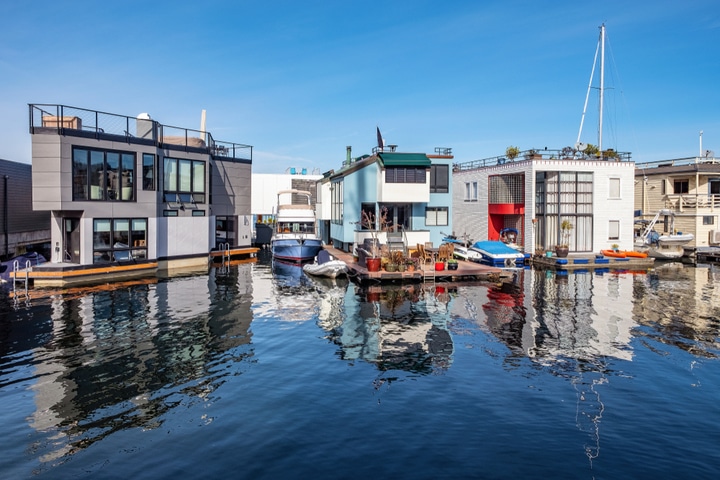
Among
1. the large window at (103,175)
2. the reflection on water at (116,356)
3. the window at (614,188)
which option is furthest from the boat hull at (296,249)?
the window at (614,188)

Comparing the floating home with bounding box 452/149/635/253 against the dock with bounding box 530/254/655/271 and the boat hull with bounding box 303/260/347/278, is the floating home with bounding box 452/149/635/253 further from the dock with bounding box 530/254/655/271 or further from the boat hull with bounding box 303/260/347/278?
the boat hull with bounding box 303/260/347/278

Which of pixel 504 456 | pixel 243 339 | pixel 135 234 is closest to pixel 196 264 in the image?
pixel 135 234

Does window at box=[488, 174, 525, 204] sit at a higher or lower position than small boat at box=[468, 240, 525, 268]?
higher

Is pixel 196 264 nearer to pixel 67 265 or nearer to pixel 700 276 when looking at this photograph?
pixel 67 265

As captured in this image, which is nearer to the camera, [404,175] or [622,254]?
[404,175]

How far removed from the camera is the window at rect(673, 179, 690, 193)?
177ft

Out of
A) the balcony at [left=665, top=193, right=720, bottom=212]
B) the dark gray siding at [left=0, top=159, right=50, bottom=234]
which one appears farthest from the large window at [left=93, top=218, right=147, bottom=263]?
the balcony at [left=665, top=193, right=720, bottom=212]

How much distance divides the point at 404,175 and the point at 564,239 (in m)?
16.7

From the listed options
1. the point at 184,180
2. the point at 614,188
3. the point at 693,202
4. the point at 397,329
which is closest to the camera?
the point at 397,329

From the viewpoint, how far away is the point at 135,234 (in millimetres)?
32938

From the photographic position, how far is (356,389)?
45.6 ft

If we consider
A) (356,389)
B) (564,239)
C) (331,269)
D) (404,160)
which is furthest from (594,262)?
(356,389)

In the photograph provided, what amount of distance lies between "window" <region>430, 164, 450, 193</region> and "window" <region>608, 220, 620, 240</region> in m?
16.2

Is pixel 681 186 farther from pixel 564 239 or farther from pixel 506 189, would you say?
pixel 506 189
